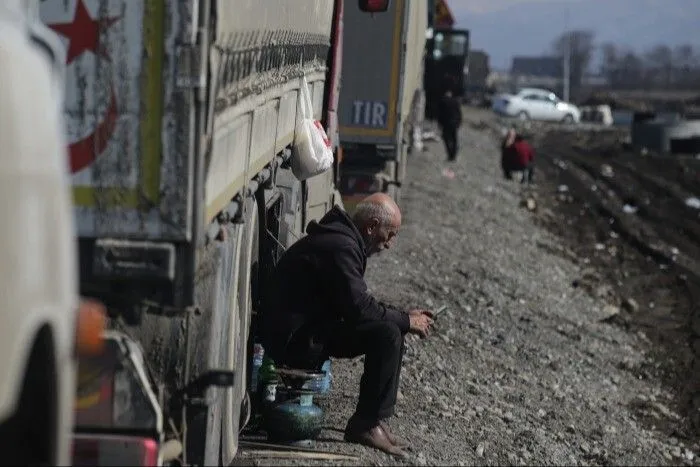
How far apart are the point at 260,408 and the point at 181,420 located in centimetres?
263

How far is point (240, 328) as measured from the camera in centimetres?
718

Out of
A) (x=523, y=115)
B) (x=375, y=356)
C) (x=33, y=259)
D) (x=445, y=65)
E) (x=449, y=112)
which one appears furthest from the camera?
(x=523, y=115)

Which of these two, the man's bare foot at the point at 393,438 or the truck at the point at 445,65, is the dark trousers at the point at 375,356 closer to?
the man's bare foot at the point at 393,438

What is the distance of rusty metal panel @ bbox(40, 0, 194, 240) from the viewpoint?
16.8 feet

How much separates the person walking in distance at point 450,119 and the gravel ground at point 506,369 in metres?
9.60

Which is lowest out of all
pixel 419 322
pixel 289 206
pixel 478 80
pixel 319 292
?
pixel 478 80

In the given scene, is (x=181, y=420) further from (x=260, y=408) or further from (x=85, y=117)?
(x=260, y=408)

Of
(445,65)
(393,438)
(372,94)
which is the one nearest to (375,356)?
(393,438)

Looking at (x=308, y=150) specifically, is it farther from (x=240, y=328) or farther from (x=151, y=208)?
(x=151, y=208)

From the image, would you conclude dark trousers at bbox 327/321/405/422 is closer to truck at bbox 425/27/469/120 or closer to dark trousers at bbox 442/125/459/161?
dark trousers at bbox 442/125/459/161

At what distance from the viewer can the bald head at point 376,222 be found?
8117 millimetres

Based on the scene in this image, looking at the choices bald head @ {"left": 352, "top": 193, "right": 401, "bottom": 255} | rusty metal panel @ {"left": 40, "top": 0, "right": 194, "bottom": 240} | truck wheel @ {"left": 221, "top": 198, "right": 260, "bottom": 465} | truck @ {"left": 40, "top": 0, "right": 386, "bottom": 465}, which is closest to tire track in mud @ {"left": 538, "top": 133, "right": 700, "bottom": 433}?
bald head @ {"left": 352, "top": 193, "right": 401, "bottom": 255}

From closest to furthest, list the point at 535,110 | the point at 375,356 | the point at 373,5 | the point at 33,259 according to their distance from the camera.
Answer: the point at 33,259
the point at 375,356
the point at 373,5
the point at 535,110

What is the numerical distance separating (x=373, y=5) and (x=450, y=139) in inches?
810
